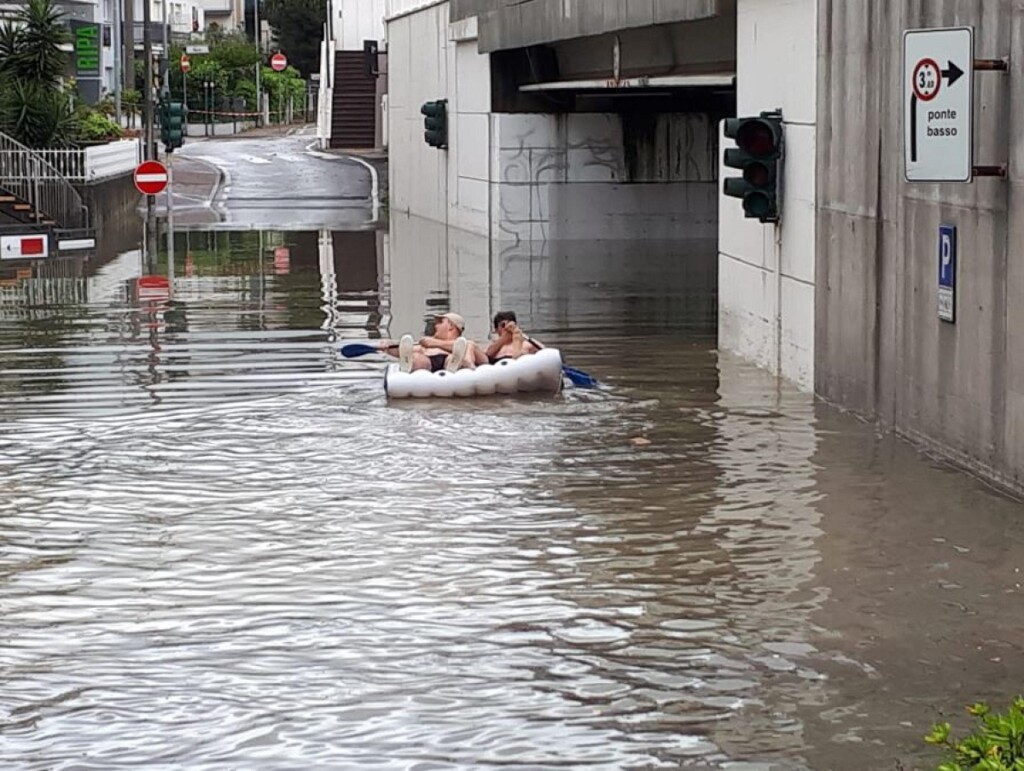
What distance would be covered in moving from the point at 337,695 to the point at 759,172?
36.4ft

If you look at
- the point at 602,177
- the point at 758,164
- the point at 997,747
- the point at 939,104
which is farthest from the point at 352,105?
the point at 997,747

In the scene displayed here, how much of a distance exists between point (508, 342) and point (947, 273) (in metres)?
5.26

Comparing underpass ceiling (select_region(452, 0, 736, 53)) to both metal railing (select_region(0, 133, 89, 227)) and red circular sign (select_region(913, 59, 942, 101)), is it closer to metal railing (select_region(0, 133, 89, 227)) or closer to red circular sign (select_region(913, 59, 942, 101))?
metal railing (select_region(0, 133, 89, 227))

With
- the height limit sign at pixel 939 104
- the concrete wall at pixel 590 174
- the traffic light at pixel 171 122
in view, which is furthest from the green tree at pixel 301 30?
the height limit sign at pixel 939 104

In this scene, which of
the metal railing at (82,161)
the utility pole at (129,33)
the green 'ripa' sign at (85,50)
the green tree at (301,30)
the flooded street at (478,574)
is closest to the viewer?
the flooded street at (478,574)

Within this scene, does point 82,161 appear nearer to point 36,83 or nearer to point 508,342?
point 36,83

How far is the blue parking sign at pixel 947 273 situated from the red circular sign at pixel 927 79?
42.4 inches

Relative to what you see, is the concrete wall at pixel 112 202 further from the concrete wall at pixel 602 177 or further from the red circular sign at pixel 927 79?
the red circular sign at pixel 927 79

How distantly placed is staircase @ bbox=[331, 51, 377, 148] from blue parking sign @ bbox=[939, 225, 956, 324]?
62.5 metres

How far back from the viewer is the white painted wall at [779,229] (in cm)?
1802

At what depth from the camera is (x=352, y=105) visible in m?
76.6

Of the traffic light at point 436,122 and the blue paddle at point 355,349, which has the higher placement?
the traffic light at point 436,122

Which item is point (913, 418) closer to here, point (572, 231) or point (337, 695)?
point (337, 695)

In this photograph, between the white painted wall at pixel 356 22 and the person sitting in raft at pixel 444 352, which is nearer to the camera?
the person sitting in raft at pixel 444 352
